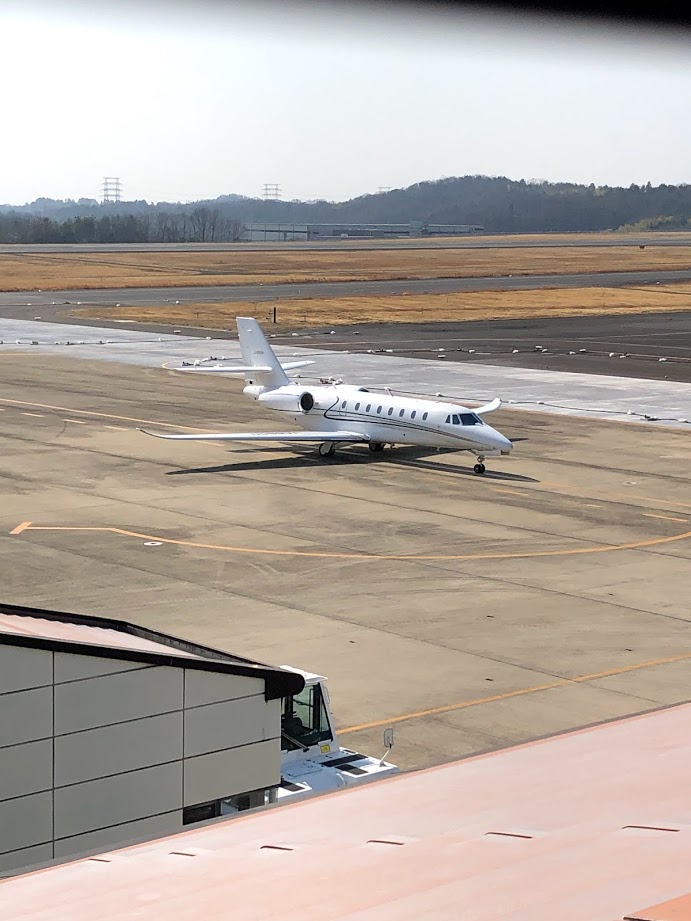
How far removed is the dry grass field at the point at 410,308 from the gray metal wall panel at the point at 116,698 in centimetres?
10881

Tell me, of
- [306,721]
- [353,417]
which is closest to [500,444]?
[353,417]

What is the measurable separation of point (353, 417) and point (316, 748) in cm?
3710

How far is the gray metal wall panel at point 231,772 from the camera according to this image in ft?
57.2

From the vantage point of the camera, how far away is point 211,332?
397 ft

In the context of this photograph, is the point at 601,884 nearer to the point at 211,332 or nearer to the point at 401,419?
the point at 401,419

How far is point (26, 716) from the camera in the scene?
15.9 meters

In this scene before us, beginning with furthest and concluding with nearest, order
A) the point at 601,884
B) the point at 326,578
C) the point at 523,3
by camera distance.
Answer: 1. the point at 326,578
2. the point at 601,884
3. the point at 523,3

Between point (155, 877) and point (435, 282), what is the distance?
181 meters

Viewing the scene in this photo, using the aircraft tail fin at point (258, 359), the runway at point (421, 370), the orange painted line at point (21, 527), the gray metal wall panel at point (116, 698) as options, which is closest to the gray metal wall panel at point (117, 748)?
the gray metal wall panel at point (116, 698)

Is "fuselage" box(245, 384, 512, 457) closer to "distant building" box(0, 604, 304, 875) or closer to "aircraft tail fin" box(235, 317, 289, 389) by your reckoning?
"aircraft tail fin" box(235, 317, 289, 389)

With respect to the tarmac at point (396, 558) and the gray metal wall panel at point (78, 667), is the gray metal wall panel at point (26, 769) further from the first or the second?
the tarmac at point (396, 558)

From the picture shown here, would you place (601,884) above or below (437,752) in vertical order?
above

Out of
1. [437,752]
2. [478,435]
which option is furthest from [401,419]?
[437,752]

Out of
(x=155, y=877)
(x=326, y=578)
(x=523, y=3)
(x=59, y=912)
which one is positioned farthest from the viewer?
(x=326, y=578)
